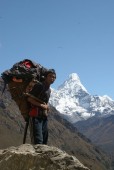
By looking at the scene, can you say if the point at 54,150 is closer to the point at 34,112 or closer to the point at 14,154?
the point at 14,154

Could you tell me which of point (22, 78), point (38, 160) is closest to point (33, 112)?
point (22, 78)

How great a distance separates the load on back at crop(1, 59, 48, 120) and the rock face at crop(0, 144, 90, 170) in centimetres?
193

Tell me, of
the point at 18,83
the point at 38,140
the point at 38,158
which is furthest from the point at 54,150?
the point at 18,83

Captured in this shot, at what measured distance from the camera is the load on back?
26.3 ft

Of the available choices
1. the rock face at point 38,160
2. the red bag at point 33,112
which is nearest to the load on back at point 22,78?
the red bag at point 33,112

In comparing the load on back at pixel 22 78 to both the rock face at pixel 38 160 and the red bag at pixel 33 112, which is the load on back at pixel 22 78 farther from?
the rock face at pixel 38 160

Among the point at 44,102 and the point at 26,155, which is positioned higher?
the point at 44,102

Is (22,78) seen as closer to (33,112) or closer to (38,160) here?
(33,112)

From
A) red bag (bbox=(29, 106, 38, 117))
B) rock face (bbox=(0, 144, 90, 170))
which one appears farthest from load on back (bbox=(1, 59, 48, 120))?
rock face (bbox=(0, 144, 90, 170))

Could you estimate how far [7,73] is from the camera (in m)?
8.10

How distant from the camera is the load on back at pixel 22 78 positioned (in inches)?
316

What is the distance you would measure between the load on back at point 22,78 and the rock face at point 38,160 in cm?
193

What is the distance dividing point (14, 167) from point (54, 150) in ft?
2.14

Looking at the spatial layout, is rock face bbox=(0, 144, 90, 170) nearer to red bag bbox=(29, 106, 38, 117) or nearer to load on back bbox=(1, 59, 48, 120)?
red bag bbox=(29, 106, 38, 117)
